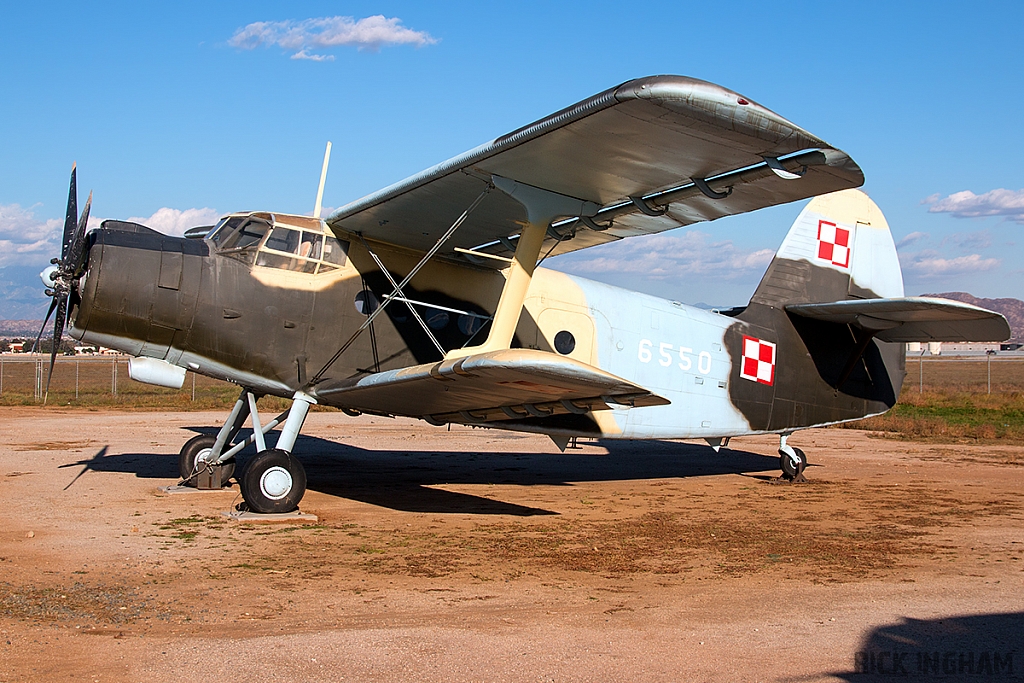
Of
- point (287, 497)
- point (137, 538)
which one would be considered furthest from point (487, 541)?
point (137, 538)

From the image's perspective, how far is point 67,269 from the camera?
27.3ft

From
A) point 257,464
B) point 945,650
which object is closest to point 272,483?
point 257,464

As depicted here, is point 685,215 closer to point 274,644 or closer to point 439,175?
point 439,175

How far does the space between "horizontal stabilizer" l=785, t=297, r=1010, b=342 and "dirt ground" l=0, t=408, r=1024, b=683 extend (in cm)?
205

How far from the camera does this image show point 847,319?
1209 cm

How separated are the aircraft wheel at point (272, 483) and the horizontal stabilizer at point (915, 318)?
→ 739 cm

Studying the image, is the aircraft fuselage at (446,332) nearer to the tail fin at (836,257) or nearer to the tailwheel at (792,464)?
the tailwheel at (792,464)

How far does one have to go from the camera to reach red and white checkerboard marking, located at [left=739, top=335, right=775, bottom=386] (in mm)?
11875

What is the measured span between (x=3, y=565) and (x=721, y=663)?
→ 16.8 ft

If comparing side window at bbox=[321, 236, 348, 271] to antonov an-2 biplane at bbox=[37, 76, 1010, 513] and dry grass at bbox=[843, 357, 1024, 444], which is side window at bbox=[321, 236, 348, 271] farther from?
dry grass at bbox=[843, 357, 1024, 444]

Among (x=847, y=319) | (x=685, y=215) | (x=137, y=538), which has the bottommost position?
(x=137, y=538)

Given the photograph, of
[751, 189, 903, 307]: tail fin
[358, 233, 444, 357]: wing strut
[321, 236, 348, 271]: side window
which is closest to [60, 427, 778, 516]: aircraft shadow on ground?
[358, 233, 444, 357]: wing strut

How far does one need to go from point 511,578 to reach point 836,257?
28.4 ft

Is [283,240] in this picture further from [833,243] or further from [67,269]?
[833,243]
